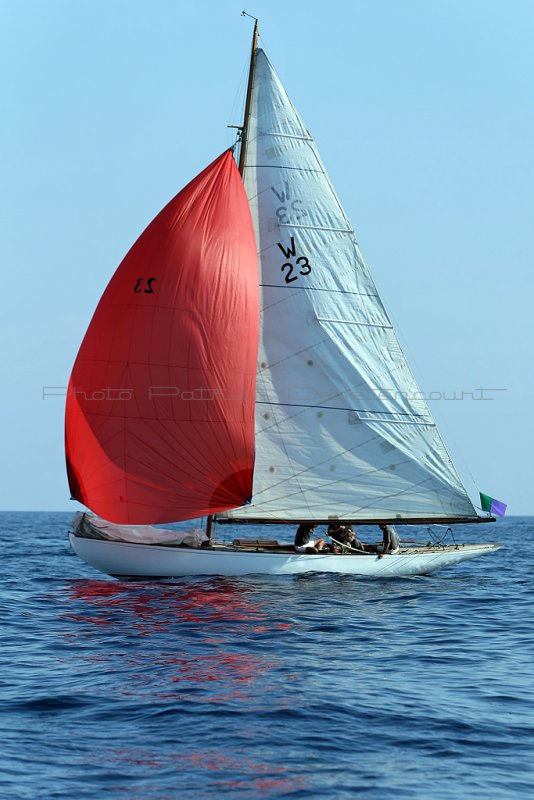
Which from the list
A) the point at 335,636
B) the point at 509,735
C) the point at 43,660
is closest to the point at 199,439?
the point at 335,636

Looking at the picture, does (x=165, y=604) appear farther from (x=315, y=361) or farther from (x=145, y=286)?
(x=315, y=361)

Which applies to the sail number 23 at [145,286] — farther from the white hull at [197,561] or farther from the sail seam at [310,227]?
the white hull at [197,561]

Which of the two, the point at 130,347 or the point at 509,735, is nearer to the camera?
the point at 509,735

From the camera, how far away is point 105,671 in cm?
1383

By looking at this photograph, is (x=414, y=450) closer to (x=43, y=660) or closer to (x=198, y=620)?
(x=198, y=620)

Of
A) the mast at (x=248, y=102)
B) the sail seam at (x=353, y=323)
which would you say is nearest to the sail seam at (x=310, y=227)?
the mast at (x=248, y=102)

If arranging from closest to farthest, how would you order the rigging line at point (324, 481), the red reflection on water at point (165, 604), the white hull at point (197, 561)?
the red reflection on water at point (165, 604), the white hull at point (197, 561), the rigging line at point (324, 481)

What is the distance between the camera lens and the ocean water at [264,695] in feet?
31.3

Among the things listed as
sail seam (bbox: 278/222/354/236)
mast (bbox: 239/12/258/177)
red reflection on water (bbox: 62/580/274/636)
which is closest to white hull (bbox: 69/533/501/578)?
red reflection on water (bbox: 62/580/274/636)

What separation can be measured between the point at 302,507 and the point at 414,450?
307 centimetres

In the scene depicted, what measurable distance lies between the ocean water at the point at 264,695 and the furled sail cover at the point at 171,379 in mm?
2213

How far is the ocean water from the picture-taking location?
953cm

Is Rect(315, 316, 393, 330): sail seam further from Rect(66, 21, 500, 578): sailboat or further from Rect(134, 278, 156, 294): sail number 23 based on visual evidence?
Rect(134, 278, 156, 294): sail number 23

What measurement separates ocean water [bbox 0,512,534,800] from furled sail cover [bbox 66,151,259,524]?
2.21 m
